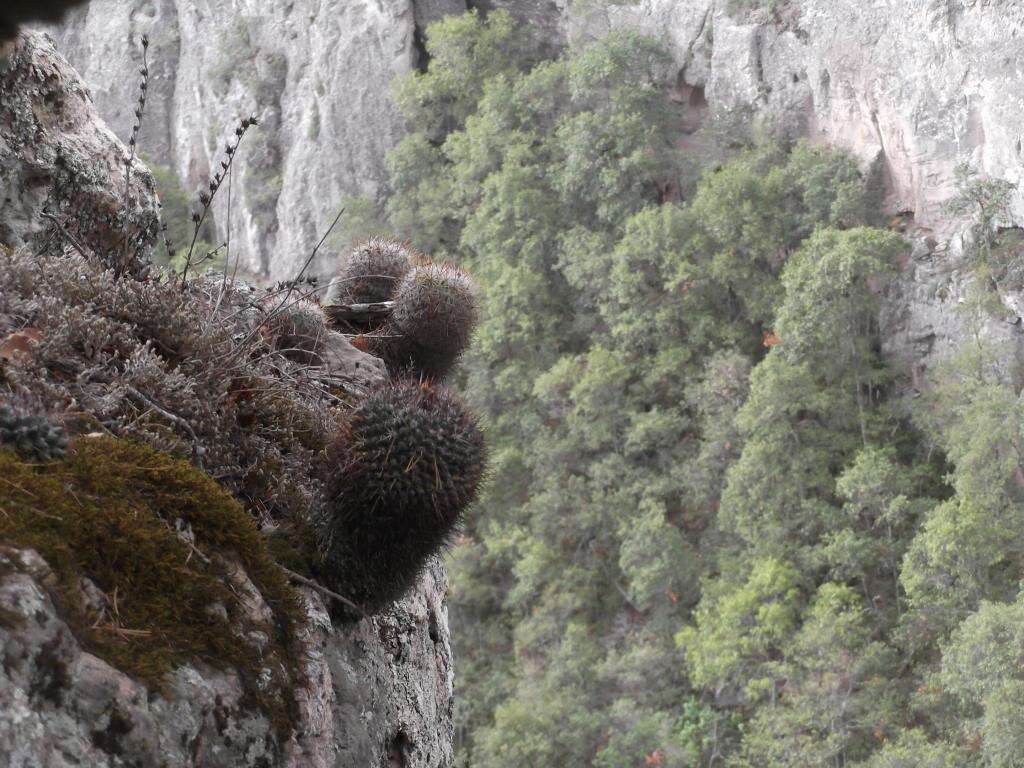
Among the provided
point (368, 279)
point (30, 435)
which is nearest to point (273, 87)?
point (368, 279)

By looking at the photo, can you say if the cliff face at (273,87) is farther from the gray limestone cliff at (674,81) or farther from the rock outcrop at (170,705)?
the rock outcrop at (170,705)

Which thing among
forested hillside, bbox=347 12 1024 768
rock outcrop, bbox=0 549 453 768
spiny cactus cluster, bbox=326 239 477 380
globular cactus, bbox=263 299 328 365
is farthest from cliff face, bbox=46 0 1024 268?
rock outcrop, bbox=0 549 453 768

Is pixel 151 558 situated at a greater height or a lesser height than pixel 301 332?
greater

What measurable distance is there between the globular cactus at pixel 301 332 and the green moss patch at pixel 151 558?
168 cm

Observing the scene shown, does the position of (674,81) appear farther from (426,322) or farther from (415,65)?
(426,322)

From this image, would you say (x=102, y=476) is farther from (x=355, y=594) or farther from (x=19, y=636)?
(x=355, y=594)

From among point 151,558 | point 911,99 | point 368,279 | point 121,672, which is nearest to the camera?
point 121,672

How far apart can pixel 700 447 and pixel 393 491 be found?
20.2 metres

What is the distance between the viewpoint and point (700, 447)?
2311 centimetres

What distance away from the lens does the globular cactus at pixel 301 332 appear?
15.1ft

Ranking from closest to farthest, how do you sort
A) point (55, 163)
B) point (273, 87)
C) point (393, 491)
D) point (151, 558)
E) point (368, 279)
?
point (151, 558)
point (393, 491)
point (55, 163)
point (368, 279)
point (273, 87)

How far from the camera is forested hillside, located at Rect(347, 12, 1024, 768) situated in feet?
57.6

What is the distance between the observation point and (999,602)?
15.8 m

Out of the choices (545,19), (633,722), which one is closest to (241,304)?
(633,722)
